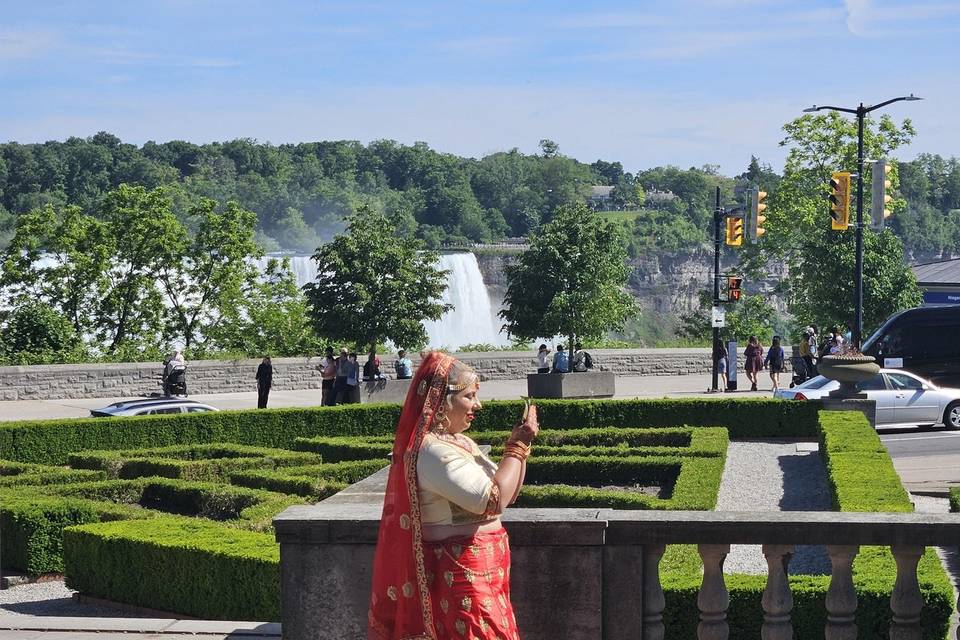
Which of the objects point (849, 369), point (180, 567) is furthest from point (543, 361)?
point (180, 567)

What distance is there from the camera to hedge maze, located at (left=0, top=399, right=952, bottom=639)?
9484mm

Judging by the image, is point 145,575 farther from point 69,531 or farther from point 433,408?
point 433,408

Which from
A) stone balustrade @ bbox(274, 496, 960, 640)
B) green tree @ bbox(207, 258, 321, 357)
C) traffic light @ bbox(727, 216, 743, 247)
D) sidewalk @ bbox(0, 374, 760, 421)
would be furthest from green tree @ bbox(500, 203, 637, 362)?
stone balustrade @ bbox(274, 496, 960, 640)

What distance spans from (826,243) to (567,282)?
29.9 feet

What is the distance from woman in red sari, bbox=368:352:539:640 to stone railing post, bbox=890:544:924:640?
5.47 ft

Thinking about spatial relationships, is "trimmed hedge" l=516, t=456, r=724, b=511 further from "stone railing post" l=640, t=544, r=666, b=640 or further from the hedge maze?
"stone railing post" l=640, t=544, r=666, b=640

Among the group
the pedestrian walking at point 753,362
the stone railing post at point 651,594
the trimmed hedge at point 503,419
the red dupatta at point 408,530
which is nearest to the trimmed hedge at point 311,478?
the trimmed hedge at point 503,419

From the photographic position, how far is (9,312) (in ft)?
133

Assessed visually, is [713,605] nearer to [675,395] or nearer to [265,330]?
[675,395]

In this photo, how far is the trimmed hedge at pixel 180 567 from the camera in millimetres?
9705

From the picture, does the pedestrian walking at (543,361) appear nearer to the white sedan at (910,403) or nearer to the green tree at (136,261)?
the white sedan at (910,403)

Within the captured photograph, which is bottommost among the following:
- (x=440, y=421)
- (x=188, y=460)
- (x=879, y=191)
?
(x=188, y=460)

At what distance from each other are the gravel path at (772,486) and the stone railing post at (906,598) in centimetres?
559

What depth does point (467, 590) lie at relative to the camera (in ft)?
16.5
